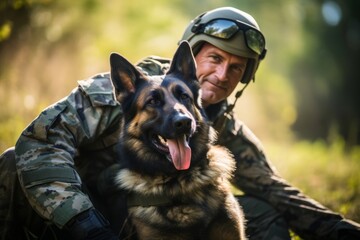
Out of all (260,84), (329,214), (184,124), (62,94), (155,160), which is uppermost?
(184,124)

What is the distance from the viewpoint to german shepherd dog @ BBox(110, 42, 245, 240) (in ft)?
10.2

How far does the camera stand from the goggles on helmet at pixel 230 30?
4168 mm

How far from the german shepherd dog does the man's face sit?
1.98 feet

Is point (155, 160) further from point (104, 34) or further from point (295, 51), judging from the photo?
point (295, 51)

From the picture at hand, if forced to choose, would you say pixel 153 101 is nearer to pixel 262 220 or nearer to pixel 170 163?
pixel 170 163

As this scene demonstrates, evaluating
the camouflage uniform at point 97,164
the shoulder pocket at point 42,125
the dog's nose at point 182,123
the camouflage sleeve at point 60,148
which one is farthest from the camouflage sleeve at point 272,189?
the shoulder pocket at point 42,125

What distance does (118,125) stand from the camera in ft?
12.1

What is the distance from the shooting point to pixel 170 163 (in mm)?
3270

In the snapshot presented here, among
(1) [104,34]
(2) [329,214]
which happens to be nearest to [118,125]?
(2) [329,214]

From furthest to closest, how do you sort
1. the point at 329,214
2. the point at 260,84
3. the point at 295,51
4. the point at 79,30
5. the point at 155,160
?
1. the point at 295,51
2. the point at 260,84
3. the point at 79,30
4. the point at 329,214
5. the point at 155,160

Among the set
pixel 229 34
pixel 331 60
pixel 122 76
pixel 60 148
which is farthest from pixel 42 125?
pixel 331 60

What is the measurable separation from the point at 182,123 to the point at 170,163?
0.42m

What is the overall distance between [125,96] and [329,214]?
7.03 feet

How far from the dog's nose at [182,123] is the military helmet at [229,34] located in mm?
1387
